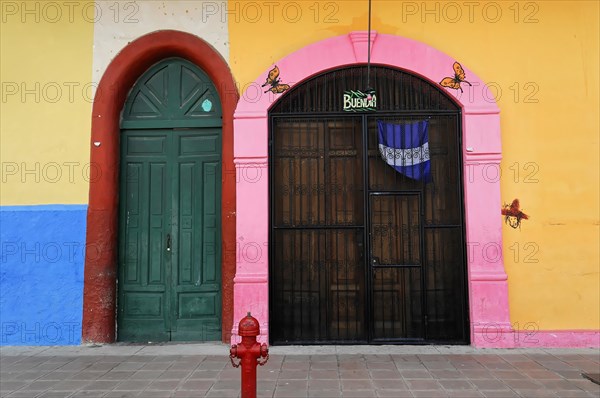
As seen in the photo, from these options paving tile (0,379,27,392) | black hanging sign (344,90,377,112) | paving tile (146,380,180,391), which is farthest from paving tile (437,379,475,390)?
paving tile (0,379,27,392)

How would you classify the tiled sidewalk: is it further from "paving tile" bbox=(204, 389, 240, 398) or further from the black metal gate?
the black metal gate

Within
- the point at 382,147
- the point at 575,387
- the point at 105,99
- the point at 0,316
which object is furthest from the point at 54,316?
the point at 575,387

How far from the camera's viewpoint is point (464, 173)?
6828mm

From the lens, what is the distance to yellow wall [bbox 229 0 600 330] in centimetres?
671

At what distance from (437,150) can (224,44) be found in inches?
132

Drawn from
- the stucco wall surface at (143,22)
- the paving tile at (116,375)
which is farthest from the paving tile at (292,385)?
the stucco wall surface at (143,22)

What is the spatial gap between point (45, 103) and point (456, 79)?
19.0 feet

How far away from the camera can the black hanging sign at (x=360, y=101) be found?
6.94 metres

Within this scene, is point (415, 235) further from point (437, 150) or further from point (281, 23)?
point (281, 23)

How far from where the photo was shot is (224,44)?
23.3ft

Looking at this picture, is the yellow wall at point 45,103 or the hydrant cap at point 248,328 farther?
the yellow wall at point 45,103

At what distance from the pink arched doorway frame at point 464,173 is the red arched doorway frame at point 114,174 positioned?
0.60 feet

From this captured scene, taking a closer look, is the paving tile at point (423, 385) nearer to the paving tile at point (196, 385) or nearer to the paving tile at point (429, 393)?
the paving tile at point (429, 393)

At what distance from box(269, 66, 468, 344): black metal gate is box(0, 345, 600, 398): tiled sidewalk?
0.39 meters
